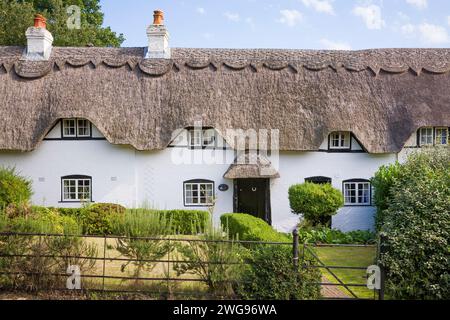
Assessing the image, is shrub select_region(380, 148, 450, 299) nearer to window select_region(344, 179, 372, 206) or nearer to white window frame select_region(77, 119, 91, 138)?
window select_region(344, 179, 372, 206)

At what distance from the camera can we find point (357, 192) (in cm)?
1547

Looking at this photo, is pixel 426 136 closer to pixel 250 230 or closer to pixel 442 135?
pixel 442 135

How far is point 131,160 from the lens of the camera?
49.6 feet

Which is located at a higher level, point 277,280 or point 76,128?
point 76,128

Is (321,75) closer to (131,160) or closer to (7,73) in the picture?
(131,160)

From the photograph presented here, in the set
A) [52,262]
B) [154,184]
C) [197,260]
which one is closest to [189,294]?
[197,260]

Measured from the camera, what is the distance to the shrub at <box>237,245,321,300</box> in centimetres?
712

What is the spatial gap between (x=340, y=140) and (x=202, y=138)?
5179 millimetres

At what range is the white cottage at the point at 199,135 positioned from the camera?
1491 cm

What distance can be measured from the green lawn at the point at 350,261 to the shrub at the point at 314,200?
1.46 meters

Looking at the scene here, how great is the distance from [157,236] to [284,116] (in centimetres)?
869

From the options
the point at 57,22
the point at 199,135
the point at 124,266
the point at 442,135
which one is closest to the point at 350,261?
the point at 124,266

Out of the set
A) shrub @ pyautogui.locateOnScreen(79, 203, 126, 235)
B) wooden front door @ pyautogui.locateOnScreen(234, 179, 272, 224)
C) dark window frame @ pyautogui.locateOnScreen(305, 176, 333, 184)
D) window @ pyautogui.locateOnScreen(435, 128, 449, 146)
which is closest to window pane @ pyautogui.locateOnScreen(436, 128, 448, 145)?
window @ pyautogui.locateOnScreen(435, 128, 449, 146)

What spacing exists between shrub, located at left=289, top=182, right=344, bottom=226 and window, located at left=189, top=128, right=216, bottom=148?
342 centimetres
